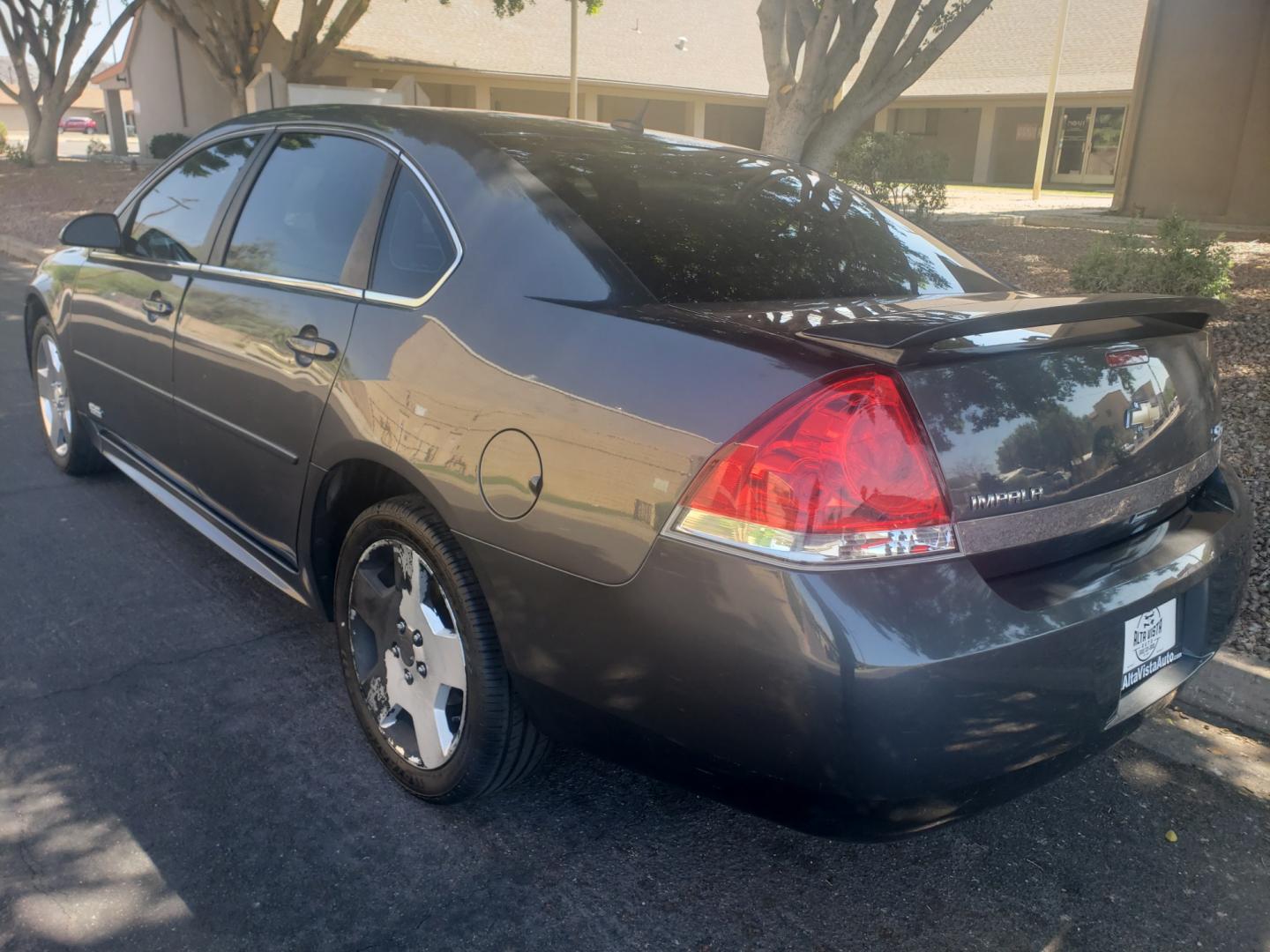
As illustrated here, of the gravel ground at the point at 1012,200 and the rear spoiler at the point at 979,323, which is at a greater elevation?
the rear spoiler at the point at 979,323

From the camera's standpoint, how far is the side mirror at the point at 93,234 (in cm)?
411

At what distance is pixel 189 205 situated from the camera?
3.98 m

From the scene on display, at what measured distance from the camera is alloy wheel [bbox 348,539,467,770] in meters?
2.62

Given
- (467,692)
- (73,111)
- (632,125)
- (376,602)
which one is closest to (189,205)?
(632,125)

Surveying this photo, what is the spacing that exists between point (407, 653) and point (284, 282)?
127 cm

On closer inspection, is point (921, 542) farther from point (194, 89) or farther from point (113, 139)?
point (113, 139)

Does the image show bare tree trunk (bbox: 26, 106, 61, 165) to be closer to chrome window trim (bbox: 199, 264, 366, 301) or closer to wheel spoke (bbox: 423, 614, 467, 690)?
chrome window trim (bbox: 199, 264, 366, 301)

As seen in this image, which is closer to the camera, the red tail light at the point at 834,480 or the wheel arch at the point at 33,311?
the red tail light at the point at 834,480

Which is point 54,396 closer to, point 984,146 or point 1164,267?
point 1164,267

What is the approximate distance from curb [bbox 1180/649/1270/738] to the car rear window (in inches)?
58.4

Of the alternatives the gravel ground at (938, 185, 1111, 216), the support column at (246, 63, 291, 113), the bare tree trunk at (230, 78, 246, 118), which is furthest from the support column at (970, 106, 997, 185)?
the support column at (246, 63, 291, 113)

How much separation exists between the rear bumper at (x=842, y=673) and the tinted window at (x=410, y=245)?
864mm

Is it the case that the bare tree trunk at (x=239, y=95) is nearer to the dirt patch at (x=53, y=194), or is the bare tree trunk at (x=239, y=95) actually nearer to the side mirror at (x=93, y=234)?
the dirt patch at (x=53, y=194)

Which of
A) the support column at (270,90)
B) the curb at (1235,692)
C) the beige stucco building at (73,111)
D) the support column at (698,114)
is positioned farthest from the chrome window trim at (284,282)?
the beige stucco building at (73,111)
